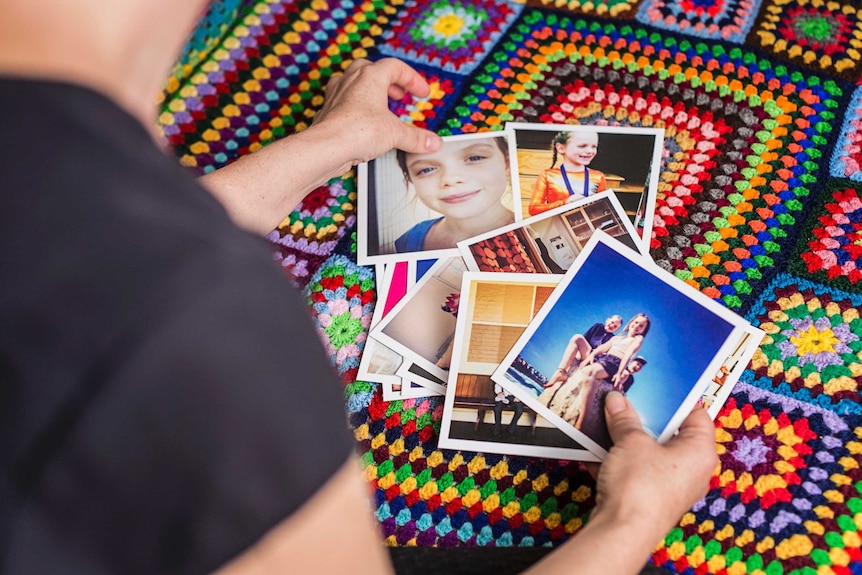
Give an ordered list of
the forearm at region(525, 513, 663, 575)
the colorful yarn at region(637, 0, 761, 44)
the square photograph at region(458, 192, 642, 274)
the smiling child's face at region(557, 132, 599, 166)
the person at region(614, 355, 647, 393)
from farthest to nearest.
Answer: the colorful yarn at region(637, 0, 761, 44) → the smiling child's face at region(557, 132, 599, 166) → the square photograph at region(458, 192, 642, 274) → the person at region(614, 355, 647, 393) → the forearm at region(525, 513, 663, 575)

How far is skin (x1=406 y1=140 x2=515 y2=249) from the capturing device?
43.2 inches

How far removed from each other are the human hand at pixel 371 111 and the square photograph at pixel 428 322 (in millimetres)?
217

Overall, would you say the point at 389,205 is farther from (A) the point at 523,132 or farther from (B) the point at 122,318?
(B) the point at 122,318

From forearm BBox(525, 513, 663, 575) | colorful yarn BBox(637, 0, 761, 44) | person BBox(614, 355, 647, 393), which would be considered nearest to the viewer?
forearm BBox(525, 513, 663, 575)

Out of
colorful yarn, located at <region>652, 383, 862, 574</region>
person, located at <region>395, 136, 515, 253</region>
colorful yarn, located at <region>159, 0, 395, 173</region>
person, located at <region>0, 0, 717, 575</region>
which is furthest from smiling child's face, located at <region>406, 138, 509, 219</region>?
person, located at <region>0, 0, 717, 575</region>

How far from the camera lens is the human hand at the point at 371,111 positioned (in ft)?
3.60

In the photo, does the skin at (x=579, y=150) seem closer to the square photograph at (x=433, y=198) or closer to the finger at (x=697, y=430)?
the square photograph at (x=433, y=198)

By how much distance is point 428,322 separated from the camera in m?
1.02

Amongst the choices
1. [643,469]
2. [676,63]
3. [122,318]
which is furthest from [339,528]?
[676,63]

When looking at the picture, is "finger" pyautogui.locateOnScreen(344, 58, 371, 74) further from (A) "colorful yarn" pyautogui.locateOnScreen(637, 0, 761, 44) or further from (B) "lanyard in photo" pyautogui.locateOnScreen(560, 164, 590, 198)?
(A) "colorful yarn" pyautogui.locateOnScreen(637, 0, 761, 44)

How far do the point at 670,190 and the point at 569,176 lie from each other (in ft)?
0.50

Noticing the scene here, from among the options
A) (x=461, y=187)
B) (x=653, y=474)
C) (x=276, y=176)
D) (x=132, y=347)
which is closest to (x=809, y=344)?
(x=653, y=474)

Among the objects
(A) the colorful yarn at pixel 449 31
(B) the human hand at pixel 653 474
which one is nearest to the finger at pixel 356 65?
(A) the colorful yarn at pixel 449 31

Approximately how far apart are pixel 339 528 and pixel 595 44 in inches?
42.1
